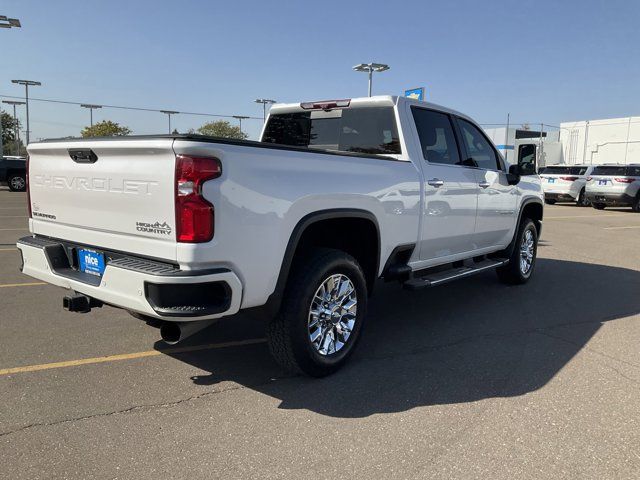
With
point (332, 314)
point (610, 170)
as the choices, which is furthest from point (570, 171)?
point (332, 314)

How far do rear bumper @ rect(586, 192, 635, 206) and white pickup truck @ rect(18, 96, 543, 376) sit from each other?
52.9 ft

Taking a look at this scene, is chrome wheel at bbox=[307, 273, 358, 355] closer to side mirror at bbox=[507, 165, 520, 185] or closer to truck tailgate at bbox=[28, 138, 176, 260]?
truck tailgate at bbox=[28, 138, 176, 260]

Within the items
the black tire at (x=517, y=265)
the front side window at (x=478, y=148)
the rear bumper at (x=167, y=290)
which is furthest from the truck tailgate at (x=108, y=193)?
the black tire at (x=517, y=265)

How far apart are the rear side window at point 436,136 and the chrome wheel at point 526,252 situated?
2.21m

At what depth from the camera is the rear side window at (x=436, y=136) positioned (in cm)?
475

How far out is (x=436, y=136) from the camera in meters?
4.98

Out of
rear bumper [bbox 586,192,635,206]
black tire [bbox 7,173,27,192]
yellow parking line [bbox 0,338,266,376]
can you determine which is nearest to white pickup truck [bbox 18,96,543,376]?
yellow parking line [bbox 0,338,266,376]

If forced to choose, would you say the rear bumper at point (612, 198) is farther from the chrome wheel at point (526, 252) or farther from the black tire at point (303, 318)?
the black tire at point (303, 318)

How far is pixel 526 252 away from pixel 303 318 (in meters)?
4.57

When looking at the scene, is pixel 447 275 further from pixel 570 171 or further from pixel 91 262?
pixel 570 171

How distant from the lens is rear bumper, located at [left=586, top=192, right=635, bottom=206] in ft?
60.8

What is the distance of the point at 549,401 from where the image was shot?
3426 mm

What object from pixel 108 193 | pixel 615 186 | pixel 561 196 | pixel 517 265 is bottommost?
pixel 517 265

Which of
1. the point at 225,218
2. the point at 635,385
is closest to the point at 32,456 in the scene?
the point at 225,218
